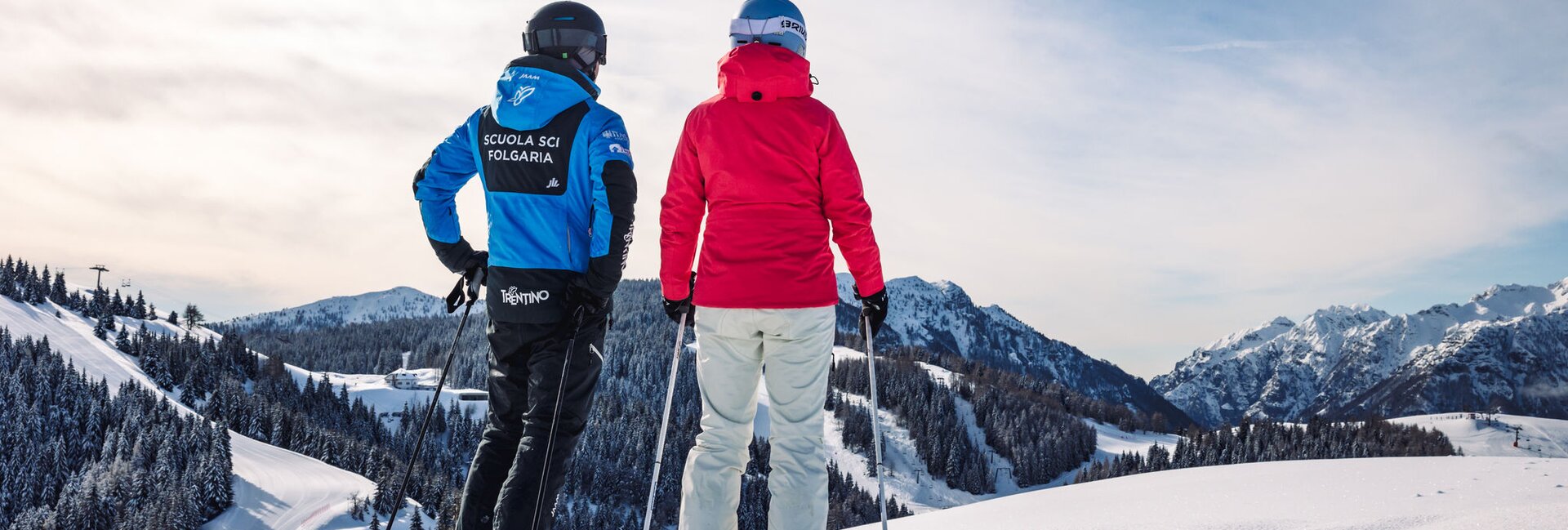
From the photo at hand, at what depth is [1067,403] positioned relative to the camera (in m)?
176

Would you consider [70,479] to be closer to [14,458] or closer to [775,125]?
[14,458]

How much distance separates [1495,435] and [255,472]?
232732 mm

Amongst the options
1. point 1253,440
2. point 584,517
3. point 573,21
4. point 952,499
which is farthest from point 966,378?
point 573,21

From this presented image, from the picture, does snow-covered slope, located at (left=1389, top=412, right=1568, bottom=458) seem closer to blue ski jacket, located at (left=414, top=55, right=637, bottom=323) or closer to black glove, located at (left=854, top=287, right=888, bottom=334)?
black glove, located at (left=854, top=287, right=888, bottom=334)

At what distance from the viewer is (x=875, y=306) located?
15.2ft

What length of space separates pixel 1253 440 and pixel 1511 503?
113 metres

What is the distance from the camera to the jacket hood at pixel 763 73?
169 inches

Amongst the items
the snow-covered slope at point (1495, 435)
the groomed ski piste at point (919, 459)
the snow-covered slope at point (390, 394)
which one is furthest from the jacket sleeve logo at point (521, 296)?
the snow-covered slope at point (1495, 435)

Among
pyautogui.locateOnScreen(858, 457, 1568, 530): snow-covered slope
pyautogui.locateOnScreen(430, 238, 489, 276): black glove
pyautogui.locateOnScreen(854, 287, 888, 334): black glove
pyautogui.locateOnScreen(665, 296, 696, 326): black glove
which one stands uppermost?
pyautogui.locateOnScreen(430, 238, 489, 276): black glove

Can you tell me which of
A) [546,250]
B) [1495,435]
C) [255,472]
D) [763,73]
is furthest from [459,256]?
[1495,435]

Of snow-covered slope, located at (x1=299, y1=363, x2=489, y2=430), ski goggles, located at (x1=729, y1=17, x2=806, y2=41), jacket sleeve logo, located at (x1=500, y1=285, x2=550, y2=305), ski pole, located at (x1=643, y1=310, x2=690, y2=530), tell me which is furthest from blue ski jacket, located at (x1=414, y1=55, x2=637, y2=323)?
snow-covered slope, located at (x1=299, y1=363, x2=489, y2=430)

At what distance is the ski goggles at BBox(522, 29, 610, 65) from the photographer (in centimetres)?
495

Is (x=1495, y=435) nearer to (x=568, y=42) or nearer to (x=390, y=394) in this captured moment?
(x=390, y=394)

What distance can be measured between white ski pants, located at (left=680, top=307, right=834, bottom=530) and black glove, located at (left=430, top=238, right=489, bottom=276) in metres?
1.80
